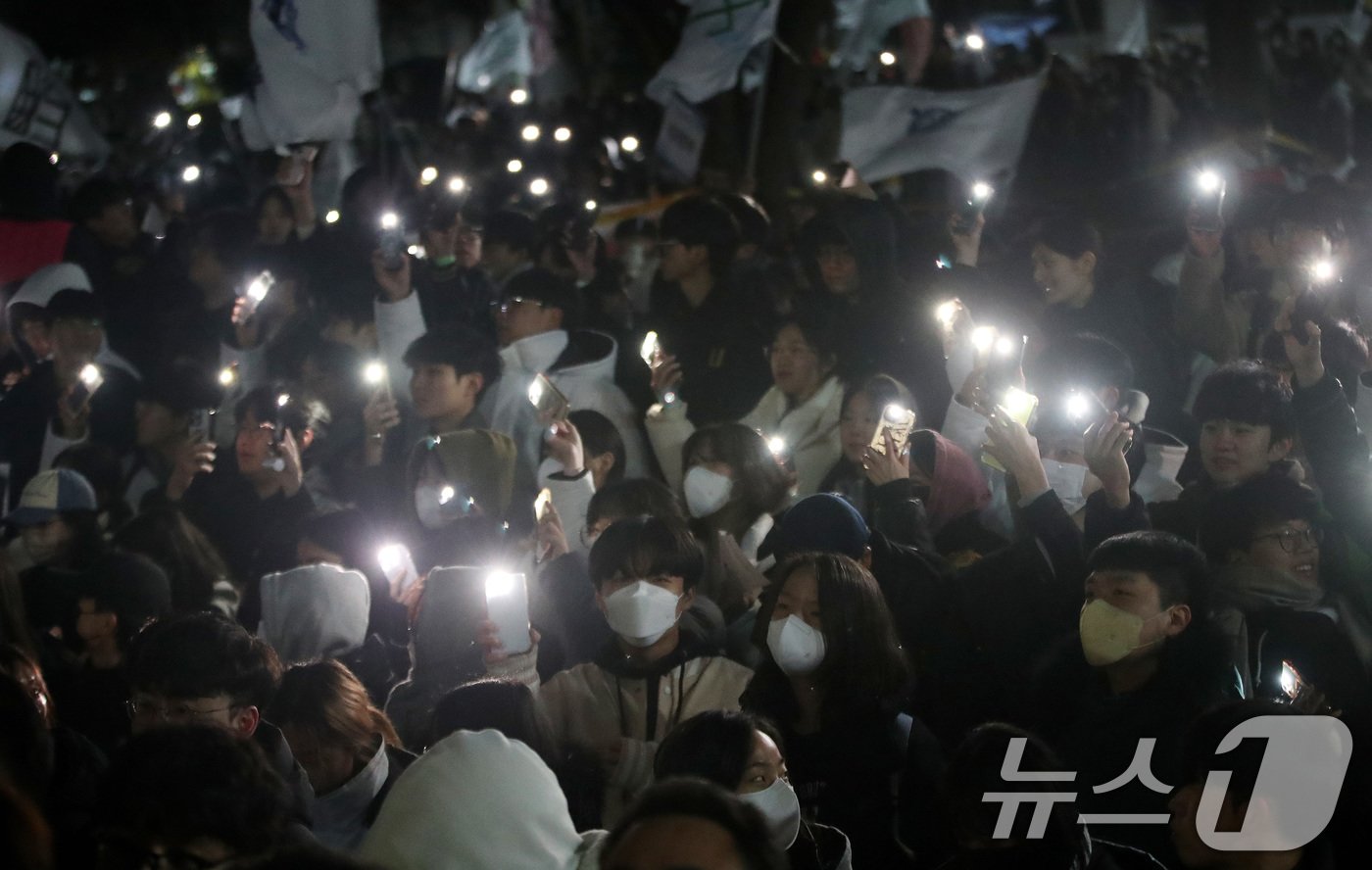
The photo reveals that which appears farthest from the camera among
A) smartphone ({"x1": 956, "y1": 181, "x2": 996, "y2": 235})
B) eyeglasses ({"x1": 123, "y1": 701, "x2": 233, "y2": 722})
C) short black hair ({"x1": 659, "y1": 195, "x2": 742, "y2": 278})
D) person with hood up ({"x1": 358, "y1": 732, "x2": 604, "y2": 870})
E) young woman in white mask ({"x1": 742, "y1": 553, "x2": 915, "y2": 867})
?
short black hair ({"x1": 659, "y1": 195, "x2": 742, "y2": 278})

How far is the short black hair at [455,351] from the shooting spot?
6.89 m

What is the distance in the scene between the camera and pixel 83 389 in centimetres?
788

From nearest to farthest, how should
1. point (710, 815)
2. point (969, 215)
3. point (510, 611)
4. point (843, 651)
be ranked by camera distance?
point (710, 815) → point (843, 651) → point (510, 611) → point (969, 215)

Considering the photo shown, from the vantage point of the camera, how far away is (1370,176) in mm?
7605

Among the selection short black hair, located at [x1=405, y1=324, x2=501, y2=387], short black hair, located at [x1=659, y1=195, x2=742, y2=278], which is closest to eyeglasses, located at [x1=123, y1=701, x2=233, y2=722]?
short black hair, located at [x1=405, y1=324, x2=501, y2=387]

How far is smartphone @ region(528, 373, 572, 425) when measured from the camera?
20.6 feet

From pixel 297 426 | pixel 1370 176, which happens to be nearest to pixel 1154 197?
pixel 1370 176

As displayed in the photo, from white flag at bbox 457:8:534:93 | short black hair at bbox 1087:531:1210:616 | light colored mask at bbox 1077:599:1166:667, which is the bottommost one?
white flag at bbox 457:8:534:93

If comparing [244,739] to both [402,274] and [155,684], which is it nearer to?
[155,684]

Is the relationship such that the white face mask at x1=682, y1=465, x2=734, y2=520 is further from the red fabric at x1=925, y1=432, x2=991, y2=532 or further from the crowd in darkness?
the red fabric at x1=925, y1=432, x2=991, y2=532

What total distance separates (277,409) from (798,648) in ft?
10.8

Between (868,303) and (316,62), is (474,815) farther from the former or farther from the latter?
(316,62)

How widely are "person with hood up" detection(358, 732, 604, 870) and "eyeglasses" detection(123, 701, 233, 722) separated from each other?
109 centimetres

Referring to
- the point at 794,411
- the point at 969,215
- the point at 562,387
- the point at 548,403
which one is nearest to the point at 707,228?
the point at 562,387
